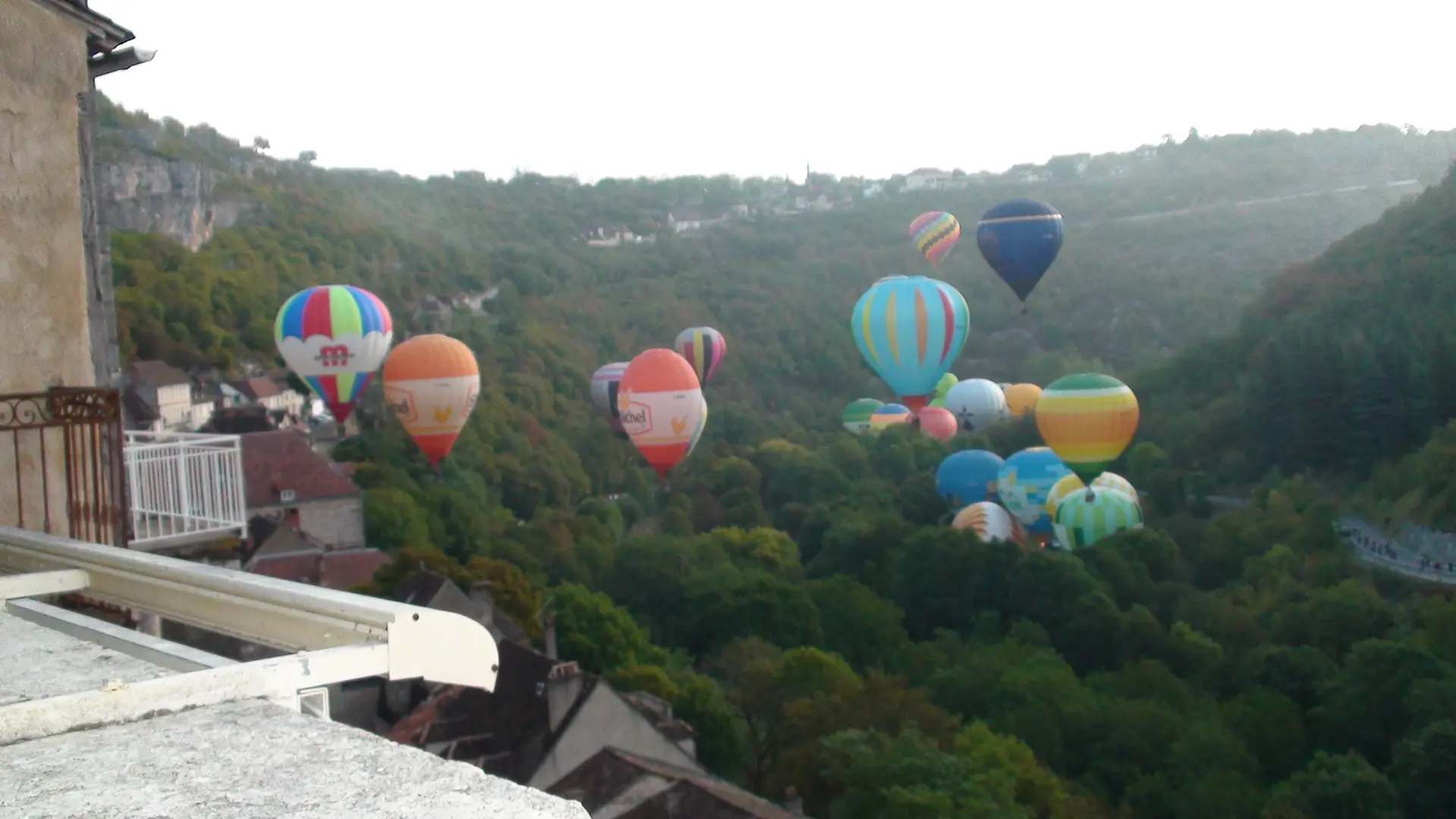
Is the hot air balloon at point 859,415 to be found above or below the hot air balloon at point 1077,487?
below

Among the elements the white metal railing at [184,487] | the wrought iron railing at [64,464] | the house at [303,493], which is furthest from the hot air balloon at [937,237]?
the wrought iron railing at [64,464]

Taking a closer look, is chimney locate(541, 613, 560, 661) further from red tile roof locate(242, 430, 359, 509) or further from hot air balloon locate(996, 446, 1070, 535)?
hot air balloon locate(996, 446, 1070, 535)

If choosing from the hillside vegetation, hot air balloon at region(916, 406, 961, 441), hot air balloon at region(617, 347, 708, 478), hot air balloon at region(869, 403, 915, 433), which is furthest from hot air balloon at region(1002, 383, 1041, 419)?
hot air balloon at region(617, 347, 708, 478)

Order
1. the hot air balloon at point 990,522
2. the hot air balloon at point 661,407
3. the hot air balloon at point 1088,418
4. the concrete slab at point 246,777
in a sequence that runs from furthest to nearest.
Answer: the hot air balloon at point 990,522
the hot air balloon at point 661,407
the hot air balloon at point 1088,418
the concrete slab at point 246,777

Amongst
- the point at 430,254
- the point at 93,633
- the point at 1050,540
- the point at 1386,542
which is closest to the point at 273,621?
the point at 93,633

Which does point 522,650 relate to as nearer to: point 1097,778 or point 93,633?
point 1097,778

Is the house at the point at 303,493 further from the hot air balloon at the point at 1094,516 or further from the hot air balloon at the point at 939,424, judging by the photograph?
the hot air balloon at the point at 939,424
